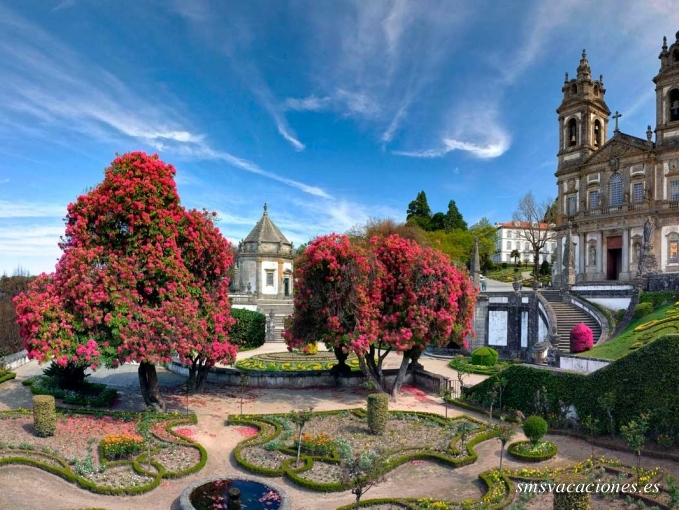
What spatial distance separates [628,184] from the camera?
117 ft

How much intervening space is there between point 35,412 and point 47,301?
10.4ft

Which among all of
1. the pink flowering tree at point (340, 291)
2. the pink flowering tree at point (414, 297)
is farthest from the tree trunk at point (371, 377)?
the pink flowering tree at point (340, 291)

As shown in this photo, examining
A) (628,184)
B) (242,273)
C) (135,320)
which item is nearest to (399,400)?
(135,320)

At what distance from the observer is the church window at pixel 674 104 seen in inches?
1359

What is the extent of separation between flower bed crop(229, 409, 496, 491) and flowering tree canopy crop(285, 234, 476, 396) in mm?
2764

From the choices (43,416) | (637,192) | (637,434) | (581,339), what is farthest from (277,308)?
(637,434)

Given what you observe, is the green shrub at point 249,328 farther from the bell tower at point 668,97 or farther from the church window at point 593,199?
the bell tower at point 668,97

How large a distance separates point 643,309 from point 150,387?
2322cm

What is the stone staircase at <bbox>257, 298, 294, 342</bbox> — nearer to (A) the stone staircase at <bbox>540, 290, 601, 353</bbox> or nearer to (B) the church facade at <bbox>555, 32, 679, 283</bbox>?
(A) the stone staircase at <bbox>540, 290, 601, 353</bbox>

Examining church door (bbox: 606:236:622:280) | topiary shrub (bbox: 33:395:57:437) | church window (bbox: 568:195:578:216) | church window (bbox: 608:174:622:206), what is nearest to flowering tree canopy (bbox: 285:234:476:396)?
topiary shrub (bbox: 33:395:57:437)

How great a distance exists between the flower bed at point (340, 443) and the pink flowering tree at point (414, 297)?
2826 mm

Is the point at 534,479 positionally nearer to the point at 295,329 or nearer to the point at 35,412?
the point at 295,329

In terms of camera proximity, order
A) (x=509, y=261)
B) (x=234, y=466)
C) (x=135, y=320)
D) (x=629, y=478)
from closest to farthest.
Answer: (x=629, y=478)
(x=234, y=466)
(x=135, y=320)
(x=509, y=261)

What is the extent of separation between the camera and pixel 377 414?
1498cm
